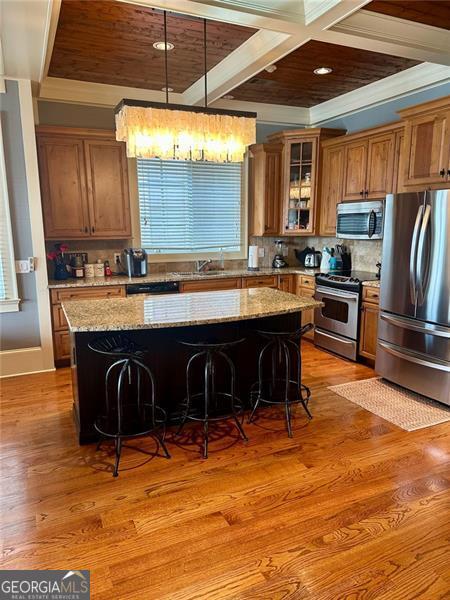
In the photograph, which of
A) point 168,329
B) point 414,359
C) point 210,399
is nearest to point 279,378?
point 210,399

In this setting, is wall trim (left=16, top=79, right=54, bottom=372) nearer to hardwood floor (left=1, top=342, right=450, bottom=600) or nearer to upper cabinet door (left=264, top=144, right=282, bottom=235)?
hardwood floor (left=1, top=342, right=450, bottom=600)

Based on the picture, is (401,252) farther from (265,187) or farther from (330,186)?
(265,187)

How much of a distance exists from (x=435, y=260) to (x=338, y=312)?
150 cm

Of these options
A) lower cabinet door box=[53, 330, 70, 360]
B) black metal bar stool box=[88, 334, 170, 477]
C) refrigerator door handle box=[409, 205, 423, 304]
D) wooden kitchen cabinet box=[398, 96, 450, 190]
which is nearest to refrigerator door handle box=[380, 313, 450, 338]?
refrigerator door handle box=[409, 205, 423, 304]

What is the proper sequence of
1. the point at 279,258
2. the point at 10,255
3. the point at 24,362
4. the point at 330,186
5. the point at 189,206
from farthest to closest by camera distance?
the point at 279,258, the point at 189,206, the point at 330,186, the point at 24,362, the point at 10,255

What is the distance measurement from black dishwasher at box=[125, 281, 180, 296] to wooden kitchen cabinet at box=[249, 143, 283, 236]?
1.56m

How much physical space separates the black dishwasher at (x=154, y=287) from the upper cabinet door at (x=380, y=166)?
243 cm

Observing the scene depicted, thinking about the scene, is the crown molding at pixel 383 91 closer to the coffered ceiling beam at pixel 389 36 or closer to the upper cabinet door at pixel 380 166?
the upper cabinet door at pixel 380 166

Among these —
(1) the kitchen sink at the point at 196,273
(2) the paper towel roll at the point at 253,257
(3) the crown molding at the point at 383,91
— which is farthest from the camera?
(2) the paper towel roll at the point at 253,257

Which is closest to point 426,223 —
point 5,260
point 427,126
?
point 427,126

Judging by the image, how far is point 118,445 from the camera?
2555mm

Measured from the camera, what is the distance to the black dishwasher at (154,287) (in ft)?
14.8

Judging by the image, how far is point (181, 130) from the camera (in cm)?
281

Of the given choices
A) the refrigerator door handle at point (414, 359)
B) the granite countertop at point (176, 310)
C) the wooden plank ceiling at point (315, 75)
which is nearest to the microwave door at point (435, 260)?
the refrigerator door handle at point (414, 359)
